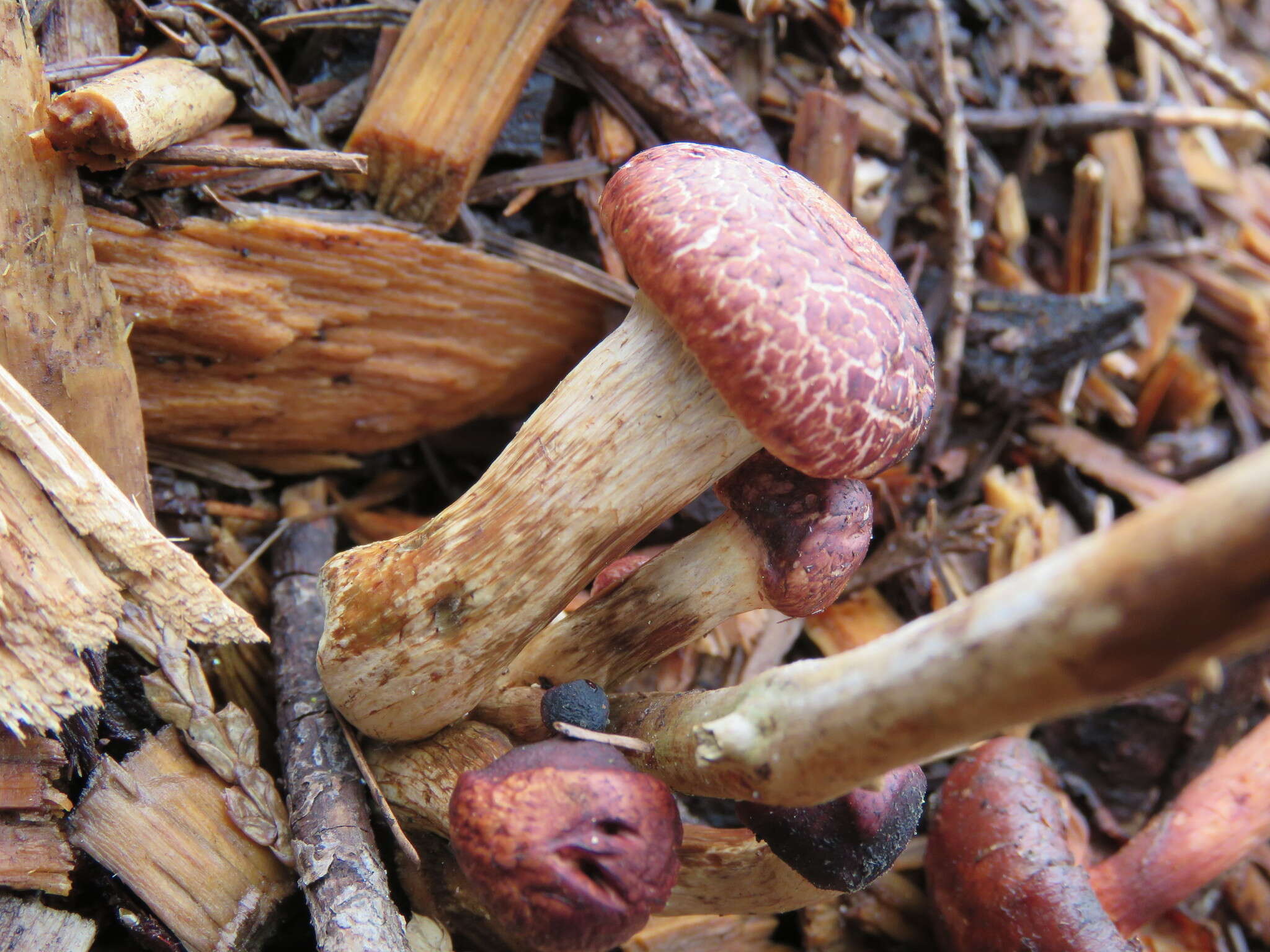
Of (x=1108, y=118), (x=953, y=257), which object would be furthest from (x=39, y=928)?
(x=1108, y=118)

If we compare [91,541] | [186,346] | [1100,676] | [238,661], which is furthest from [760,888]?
[186,346]

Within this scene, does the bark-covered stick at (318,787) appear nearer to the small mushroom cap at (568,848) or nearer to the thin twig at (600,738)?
the small mushroom cap at (568,848)

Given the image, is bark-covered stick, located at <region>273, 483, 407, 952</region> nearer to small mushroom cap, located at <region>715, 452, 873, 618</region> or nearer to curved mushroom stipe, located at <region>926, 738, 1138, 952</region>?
small mushroom cap, located at <region>715, 452, 873, 618</region>

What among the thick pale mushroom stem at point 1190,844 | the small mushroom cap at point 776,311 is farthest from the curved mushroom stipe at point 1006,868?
the small mushroom cap at point 776,311

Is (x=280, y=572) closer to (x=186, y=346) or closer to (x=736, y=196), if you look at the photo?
(x=186, y=346)

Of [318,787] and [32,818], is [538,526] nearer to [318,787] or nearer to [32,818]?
[318,787]
